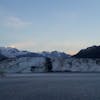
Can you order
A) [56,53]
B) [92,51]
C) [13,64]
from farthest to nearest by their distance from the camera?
[56,53] → [92,51] → [13,64]

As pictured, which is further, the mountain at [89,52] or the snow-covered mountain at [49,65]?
the mountain at [89,52]

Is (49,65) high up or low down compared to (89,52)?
Result: down

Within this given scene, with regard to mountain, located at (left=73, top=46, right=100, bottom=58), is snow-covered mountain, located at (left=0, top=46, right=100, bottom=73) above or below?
below

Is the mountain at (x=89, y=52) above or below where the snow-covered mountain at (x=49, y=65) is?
above

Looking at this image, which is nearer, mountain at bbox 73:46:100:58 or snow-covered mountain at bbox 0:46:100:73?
snow-covered mountain at bbox 0:46:100:73

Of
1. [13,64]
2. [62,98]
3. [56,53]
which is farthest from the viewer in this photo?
[56,53]

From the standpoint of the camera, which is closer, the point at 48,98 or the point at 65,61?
the point at 48,98

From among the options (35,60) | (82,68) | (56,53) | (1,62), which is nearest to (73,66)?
(82,68)

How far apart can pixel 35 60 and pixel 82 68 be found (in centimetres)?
734

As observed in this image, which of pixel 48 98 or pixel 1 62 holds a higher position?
pixel 1 62

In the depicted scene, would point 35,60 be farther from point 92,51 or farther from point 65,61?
point 92,51

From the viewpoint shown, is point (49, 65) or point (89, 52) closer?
point (49, 65)

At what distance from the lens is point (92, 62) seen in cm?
5784

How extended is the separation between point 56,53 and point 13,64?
138 meters
